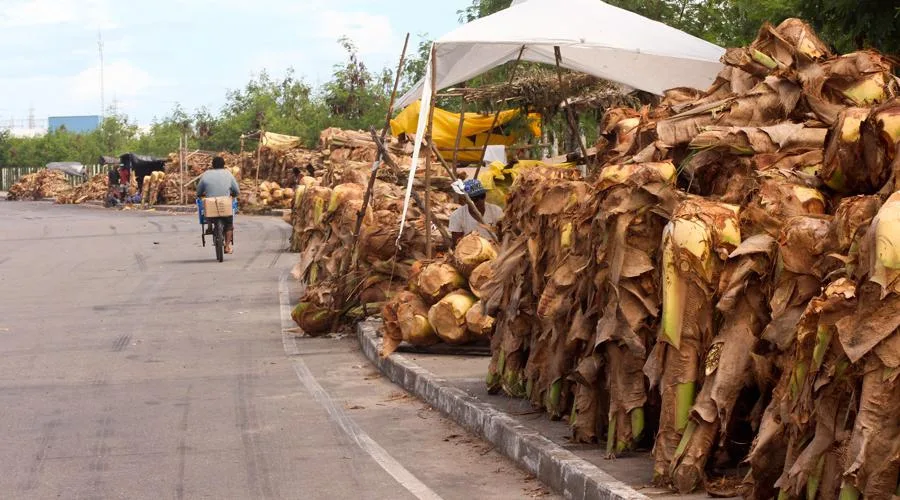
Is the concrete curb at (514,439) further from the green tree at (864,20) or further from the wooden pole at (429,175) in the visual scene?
the green tree at (864,20)

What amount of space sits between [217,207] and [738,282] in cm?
1972

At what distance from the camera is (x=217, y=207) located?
24.8 metres

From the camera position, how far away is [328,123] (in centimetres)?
5481

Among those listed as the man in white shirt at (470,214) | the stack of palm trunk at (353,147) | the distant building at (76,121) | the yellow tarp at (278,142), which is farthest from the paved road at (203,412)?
the distant building at (76,121)

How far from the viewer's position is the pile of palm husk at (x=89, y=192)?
67050 mm

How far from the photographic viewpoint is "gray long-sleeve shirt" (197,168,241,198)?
25.4 metres

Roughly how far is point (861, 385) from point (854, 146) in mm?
1518

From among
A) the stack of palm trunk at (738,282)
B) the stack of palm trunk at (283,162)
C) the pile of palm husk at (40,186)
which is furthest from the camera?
the pile of palm husk at (40,186)

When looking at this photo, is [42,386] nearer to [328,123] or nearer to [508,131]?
[508,131]

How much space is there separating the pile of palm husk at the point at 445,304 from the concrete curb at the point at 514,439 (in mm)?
266

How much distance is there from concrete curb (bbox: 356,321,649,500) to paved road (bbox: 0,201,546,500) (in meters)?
→ 0.12

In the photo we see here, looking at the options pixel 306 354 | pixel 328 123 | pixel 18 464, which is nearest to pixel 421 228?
pixel 306 354

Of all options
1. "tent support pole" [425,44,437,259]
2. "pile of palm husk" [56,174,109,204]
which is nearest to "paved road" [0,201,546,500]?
"tent support pole" [425,44,437,259]

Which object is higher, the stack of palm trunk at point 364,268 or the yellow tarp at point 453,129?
the yellow tarp at point 453,129
